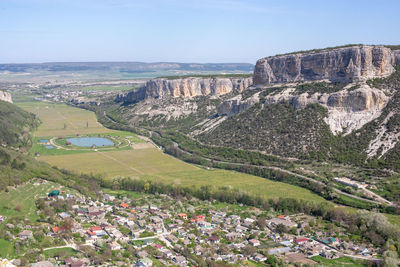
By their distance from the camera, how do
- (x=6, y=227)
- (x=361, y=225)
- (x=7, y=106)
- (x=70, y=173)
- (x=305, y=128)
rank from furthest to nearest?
(x=7, y=106), (x=305, y=128), (x=70, y=173), (x=361, y=225), (x=6, y=227)

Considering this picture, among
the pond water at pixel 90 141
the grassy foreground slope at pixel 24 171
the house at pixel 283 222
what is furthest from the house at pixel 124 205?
the pond water at pixel 90 141

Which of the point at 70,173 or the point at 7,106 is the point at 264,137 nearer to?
the point at 70,173

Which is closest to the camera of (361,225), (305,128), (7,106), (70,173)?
(361,225)

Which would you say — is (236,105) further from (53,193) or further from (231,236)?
(231,236)

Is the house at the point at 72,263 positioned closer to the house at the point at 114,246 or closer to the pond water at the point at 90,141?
the house at the point at 114,246

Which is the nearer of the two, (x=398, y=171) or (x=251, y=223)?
(x=251, y=223)

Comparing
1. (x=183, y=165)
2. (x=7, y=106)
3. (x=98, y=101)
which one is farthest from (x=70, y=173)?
(x=98, y=101)

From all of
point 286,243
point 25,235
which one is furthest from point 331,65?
point 25,235
